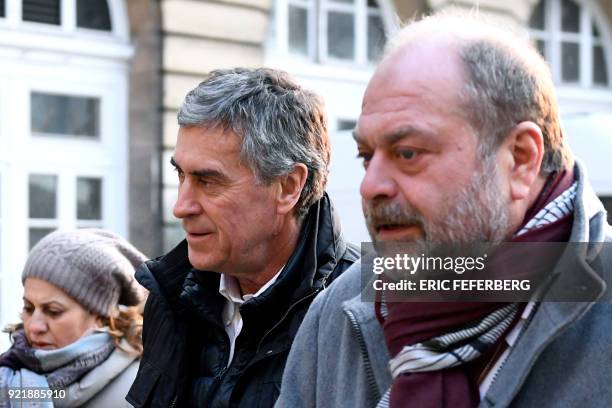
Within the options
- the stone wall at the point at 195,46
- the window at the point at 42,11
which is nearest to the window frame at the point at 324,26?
the stone wall at the point at 195,46

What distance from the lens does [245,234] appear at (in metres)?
2.86

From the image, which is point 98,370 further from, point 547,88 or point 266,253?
point 547,88

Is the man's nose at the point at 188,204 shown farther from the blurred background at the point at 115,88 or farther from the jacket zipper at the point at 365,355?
the blurred background at the point at 115,88

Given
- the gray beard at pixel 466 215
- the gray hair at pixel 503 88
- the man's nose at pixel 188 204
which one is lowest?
the man's nose at pixel 188 204

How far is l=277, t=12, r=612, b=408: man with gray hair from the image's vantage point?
5.86 feet

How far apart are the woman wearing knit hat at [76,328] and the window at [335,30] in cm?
605

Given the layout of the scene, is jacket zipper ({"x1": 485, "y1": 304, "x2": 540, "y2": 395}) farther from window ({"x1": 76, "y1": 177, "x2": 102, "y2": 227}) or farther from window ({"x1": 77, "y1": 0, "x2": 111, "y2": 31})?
window ({"x1": 77, "y1": 0, "x2": 111, "y2": 31})

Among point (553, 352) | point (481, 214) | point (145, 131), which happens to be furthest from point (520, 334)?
point (145, 131)

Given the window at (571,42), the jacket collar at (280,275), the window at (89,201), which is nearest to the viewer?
the jacket collar at (280,275)

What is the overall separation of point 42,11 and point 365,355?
270 inches

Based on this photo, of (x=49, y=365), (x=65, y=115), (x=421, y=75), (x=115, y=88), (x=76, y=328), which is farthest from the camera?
(x=115, y=88)

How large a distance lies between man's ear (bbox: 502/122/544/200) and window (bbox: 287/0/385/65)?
7.76 meters

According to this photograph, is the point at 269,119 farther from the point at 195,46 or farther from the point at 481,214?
the point at 195,46

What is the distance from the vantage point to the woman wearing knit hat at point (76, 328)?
141 inches
